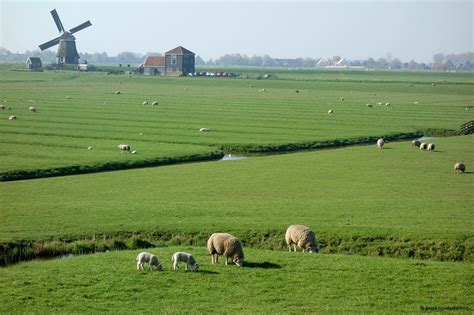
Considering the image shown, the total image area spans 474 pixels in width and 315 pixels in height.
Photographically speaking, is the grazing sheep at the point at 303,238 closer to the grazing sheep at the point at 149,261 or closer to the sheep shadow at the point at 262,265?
the sheep shadow at the point at 262,265

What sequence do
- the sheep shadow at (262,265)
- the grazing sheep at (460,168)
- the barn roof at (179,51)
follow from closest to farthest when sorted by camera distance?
the sheep shadow at (262,265), the grazing sheep at (460,168), the barn roof at (179,51)

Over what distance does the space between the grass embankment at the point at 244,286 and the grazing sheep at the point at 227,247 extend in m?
0.37

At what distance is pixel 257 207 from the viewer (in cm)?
3269

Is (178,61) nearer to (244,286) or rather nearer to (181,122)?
(181,122)

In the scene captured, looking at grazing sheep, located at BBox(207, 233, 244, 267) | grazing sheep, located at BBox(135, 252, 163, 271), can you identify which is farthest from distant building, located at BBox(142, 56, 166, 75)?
grazing sheep, located at BBox(135, 252, 163, 271)

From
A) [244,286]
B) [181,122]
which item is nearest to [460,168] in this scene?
[244,286]

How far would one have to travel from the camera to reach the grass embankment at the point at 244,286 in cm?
1950

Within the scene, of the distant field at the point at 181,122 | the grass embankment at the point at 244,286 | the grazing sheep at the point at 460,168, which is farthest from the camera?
the distant field at the point at 181,122

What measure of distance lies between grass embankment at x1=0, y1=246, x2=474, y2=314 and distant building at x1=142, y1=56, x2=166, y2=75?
574 ft

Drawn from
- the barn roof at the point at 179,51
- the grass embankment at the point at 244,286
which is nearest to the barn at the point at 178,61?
the barn roof at the point at 179,51

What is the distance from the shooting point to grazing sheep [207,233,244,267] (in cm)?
2309

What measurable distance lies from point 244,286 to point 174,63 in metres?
174

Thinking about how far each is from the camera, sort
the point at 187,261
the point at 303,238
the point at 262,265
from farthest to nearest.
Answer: the point at 303,238, the point at 262,265, the point at 187,261

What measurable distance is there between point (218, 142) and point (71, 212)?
87.2 ft
